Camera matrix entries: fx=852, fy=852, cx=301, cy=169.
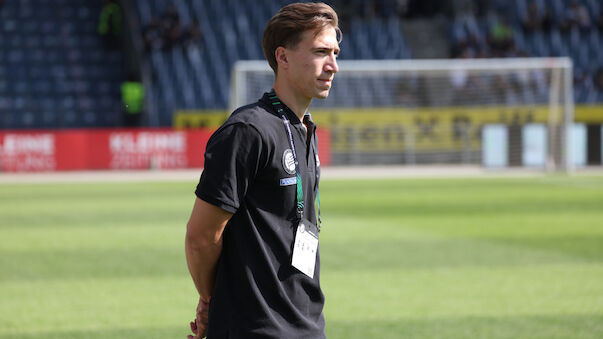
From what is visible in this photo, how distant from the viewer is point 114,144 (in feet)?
88.5

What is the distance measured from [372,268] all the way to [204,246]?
233 inches

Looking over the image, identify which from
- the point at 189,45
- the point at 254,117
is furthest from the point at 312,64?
the point at 189,45

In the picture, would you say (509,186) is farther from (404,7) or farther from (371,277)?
(404,7)

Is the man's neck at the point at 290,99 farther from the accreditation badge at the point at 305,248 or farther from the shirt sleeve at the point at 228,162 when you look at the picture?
the accreditation badge at the point at 305,248

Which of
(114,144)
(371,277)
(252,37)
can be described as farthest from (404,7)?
(371,277)

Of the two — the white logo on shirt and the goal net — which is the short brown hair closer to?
the white logo on shirt

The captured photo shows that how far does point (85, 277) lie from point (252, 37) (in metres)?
25.8

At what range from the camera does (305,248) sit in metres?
2.91

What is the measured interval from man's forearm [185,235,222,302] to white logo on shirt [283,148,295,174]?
0.33 m

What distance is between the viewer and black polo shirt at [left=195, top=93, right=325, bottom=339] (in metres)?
2.69

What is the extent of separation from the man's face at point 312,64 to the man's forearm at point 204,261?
591 mm

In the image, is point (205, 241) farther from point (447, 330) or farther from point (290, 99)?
point (447, 330)

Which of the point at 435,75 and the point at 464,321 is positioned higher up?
the point at 435,75

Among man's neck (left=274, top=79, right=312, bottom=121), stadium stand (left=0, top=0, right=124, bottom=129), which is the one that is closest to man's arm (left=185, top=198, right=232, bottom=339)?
man's neck (left=274, top=79, right=312, bottom=121)
